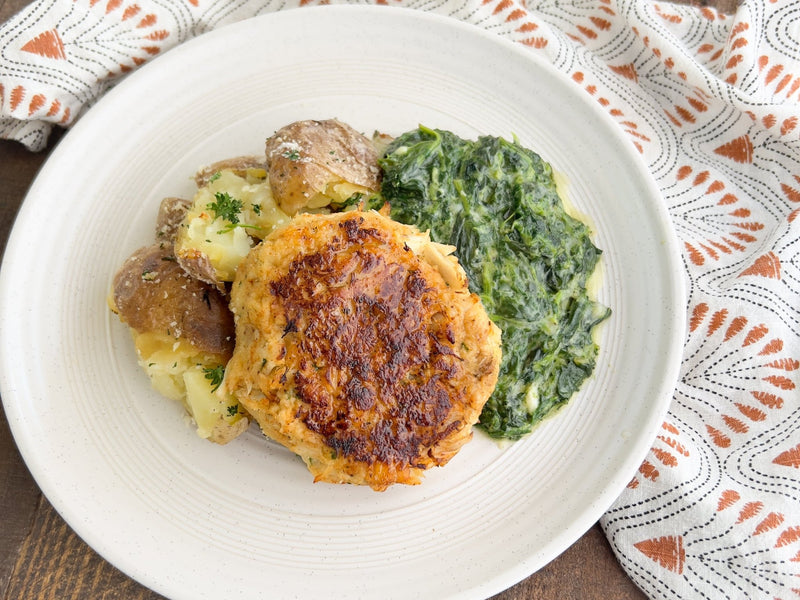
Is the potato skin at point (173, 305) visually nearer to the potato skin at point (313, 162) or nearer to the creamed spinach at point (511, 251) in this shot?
the potato skin at point (313, 162)

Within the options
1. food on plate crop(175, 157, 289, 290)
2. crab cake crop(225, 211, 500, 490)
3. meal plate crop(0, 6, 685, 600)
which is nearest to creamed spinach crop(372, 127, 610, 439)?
meal plate crop(0, 6, 685, 600)

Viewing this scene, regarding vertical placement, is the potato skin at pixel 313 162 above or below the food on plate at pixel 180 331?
above

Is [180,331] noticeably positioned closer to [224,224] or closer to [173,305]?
[173,305]

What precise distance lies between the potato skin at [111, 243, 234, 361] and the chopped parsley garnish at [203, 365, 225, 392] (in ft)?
0.27

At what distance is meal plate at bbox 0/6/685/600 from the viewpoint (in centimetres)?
408

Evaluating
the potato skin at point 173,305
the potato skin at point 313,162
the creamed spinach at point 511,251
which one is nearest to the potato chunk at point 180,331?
the potato skin at point 173,305

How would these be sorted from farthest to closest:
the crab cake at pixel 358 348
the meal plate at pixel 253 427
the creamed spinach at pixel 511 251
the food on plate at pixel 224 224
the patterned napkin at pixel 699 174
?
the patterned napkin at pixel 699 174, the creamed spinach at pixel 511 251, the meal plate at pixel 253 427, the food on plate at pixel 224 224, the crab cake at pixel 358 348

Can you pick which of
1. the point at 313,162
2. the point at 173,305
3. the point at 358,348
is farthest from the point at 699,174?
the point at 173,305

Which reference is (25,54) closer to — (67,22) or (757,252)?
(67,22)

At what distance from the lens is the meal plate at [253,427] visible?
408cm

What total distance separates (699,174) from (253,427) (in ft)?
11.8

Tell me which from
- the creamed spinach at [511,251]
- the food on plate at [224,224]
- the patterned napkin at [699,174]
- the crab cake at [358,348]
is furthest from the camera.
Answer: the patterned napkin at [699,174]

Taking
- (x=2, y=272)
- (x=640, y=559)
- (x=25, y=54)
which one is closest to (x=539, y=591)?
(x=640, y=559)

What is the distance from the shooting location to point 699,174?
16.8ft
